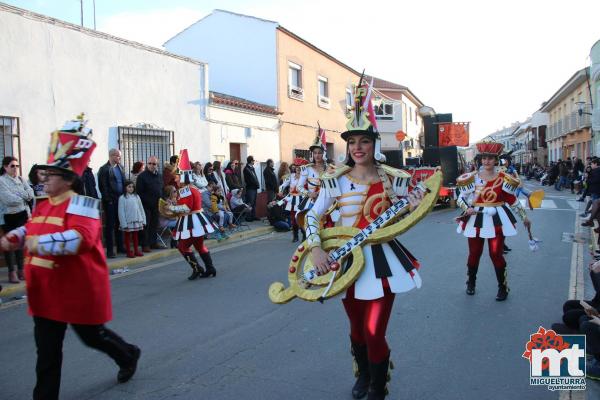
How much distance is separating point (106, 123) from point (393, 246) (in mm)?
9722

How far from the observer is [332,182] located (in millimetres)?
3697

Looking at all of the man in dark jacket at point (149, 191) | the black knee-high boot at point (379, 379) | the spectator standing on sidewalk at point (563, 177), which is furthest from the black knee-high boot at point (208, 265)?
the spectator standing on sidewalk at point (563, 177)

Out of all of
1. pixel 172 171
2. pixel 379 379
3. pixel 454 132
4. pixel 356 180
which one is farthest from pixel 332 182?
pixel 454 132

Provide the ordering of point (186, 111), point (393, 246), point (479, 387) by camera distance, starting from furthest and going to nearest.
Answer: point (186, 111), point (479, 387), point (393, 246)

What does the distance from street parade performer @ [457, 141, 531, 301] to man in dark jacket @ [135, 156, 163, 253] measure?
6.44 metres

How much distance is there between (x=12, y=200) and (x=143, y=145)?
16.8 ft

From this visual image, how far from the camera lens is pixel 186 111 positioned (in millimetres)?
14273

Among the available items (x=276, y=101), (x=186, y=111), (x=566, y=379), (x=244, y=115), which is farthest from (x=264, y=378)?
(x=276, y=101)

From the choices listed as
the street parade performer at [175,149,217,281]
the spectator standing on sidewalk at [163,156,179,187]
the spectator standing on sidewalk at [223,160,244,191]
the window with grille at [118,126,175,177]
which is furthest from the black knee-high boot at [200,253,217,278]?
the spectator standing on sidewalk at [223,160,244,191]

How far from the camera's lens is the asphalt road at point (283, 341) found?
4.07 metres

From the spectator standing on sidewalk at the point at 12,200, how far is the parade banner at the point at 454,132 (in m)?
21.0

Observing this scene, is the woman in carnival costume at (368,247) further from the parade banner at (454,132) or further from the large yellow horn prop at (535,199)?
the parade banner at (454,132)

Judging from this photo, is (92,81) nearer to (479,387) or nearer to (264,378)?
(264,378)

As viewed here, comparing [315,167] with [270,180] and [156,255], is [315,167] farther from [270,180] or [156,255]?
[270,180]
